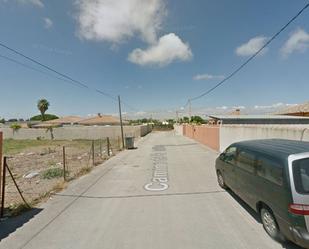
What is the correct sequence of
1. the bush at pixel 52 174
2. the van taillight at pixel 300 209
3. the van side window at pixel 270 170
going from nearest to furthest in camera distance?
1. the van taillight at pixel 300 209
2. the van side window at pixel 270 170
3. the bush at pixel 52 174

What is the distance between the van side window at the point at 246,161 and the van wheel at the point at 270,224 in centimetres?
82

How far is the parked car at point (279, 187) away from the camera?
3357 mm

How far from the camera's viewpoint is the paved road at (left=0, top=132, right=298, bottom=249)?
4.00m

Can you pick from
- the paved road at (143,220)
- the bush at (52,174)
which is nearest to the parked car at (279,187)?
the paved road at (143,220)

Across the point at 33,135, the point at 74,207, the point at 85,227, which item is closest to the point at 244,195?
the point at 85,227

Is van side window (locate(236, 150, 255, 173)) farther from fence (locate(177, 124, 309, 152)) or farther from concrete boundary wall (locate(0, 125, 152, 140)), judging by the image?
concrete boundary wall (locate(0, 125, 152, 140))

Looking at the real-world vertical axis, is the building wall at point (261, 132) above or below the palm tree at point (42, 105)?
below

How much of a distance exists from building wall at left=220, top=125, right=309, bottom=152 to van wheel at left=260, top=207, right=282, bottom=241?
3.41 m

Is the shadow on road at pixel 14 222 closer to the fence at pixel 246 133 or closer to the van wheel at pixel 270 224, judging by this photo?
the van wheel at pixel 270 224

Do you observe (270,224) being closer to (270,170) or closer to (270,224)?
(270,224)

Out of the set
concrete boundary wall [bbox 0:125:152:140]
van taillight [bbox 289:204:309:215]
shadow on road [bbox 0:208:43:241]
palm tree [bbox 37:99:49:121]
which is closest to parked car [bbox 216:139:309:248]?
van taillight [bbox 289:204:309:215]

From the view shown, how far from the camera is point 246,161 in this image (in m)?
5.16

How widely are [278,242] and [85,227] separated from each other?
352 centimetres

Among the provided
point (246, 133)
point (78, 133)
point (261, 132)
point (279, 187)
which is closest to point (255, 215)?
point (279, 187)
